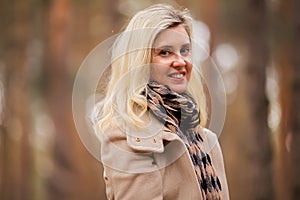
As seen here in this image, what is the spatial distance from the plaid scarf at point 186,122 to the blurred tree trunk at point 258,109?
6252mm

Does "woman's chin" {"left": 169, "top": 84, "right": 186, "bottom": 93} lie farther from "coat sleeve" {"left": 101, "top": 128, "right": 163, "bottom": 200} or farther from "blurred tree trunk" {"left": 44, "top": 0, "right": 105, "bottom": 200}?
"blurred tree trunk" {"left": 44, "top": 0, "right": 105, "bottom": 200}

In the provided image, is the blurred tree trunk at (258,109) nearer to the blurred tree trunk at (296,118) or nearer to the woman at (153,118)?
the blurred tree trunk at (296,118)

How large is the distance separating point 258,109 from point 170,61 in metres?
7.02

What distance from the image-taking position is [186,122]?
119 inches

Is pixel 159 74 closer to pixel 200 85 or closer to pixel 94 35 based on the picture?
pixel 200 85

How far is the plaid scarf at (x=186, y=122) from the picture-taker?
2.91 m

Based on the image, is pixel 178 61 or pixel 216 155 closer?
pixel 178 61

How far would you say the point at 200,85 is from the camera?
319 cm

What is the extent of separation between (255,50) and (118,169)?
7.74 meters

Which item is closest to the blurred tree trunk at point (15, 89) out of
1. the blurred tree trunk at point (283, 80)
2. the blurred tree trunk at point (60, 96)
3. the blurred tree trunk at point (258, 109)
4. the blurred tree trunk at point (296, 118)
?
the blurred tree trunk at point (60, 96)

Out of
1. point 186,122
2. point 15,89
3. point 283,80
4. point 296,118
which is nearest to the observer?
point 186,122

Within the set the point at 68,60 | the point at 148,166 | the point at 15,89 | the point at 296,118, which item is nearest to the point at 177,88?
the point at 148,166

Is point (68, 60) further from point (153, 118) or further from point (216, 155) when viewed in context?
point (153, 118)

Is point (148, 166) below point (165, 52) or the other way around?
below
